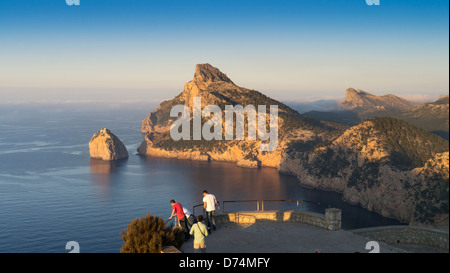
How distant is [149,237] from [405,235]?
17673mm

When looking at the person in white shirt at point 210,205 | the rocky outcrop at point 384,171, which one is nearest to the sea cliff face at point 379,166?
the rocky outcrop at point 384,171

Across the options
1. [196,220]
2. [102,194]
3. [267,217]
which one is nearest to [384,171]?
[102,194]

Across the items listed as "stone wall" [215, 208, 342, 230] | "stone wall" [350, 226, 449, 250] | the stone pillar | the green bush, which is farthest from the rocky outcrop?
the green bush

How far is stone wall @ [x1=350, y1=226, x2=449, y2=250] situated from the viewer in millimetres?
27673

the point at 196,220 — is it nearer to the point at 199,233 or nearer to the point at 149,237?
the point at 149,237

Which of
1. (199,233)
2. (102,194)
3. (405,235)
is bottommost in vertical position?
(102,194)

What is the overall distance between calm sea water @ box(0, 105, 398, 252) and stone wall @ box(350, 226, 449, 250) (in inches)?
2091

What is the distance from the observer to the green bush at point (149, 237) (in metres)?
21.5

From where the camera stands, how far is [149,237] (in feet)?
72.1

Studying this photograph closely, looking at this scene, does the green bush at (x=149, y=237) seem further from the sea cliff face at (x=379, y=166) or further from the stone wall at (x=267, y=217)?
the sea cliff face at (x=379, y=166)

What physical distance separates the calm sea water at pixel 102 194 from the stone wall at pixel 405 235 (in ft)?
174
